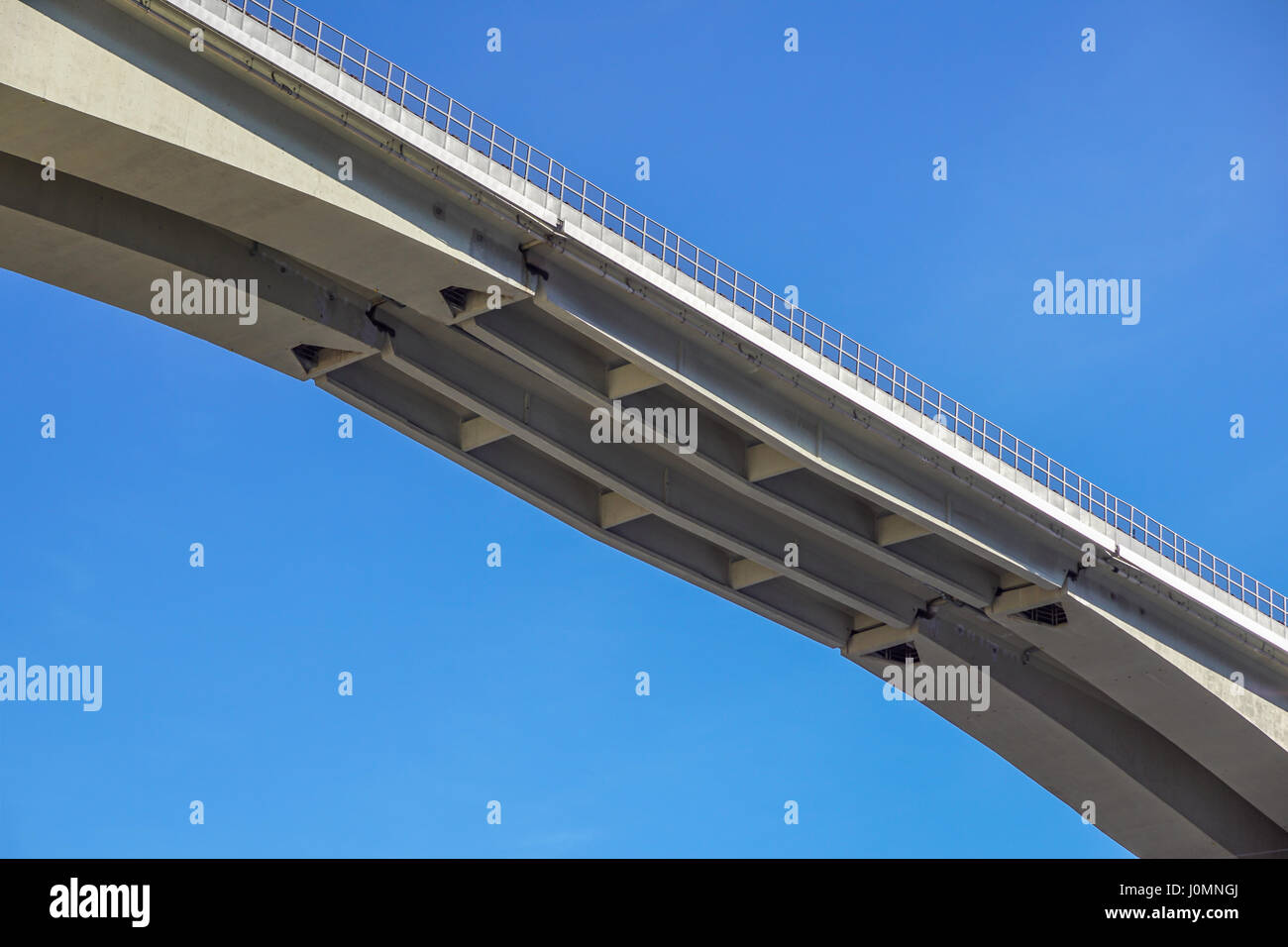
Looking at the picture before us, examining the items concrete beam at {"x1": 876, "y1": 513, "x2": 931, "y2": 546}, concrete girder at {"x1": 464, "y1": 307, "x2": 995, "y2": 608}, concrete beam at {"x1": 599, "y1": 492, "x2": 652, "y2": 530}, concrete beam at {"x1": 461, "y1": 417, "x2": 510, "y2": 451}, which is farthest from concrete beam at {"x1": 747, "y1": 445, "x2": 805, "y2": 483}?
concrete beam at {"x1": 461, "y1": 417, "x2": 510, "y2": 451}

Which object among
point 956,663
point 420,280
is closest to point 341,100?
point 420,280

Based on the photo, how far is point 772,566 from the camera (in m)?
36.6

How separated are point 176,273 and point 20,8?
5.68 meters

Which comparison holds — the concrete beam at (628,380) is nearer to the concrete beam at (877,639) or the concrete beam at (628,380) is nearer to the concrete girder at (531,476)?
the concrete girder at (531,476)

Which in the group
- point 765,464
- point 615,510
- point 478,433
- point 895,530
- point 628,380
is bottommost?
point 895,530

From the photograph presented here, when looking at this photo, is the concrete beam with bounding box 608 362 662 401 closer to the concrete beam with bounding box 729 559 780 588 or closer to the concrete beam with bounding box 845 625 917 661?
the concrete beam with bounding box 729 559 780 588

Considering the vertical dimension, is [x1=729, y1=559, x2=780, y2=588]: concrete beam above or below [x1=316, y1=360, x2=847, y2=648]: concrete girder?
below

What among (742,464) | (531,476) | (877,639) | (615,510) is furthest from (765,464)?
(877,639)

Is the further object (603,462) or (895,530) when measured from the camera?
(895,530)

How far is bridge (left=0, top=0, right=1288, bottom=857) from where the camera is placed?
23.5 metres

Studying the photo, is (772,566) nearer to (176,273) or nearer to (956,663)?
(956,663)

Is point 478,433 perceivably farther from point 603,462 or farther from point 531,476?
point 603,462

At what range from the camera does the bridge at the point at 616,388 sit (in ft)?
77.0

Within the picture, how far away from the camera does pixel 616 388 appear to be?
30969 mm
